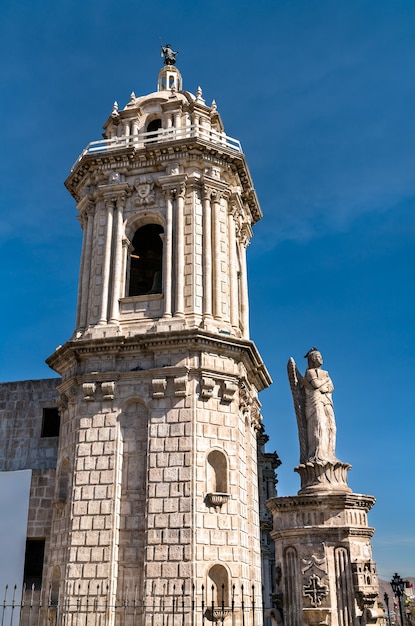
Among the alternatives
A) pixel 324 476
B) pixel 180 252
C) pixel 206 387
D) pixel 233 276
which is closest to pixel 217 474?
pixel 206 387

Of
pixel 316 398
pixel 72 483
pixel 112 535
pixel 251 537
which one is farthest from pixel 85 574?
pixel 316 398

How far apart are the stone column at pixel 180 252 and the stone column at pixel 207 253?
80 cm

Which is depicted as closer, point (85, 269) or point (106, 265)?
point (106, 265)

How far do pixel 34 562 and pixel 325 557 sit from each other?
45.5 ft

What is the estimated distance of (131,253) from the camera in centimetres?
2573

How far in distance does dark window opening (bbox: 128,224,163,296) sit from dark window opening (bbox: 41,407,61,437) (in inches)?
223

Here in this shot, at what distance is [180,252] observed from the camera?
23219mm

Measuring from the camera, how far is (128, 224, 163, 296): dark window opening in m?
26.9

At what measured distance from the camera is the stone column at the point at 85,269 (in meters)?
23.8

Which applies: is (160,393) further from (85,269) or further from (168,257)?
(85,269)

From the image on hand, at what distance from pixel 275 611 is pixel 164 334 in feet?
32.4

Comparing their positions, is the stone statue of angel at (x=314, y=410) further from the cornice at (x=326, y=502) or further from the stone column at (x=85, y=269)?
the stone column at (x=85, y=269)

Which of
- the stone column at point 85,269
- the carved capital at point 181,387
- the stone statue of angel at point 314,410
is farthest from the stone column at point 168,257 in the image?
the stone statue of angel at point 314,410

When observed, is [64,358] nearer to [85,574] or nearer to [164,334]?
[164,334]
